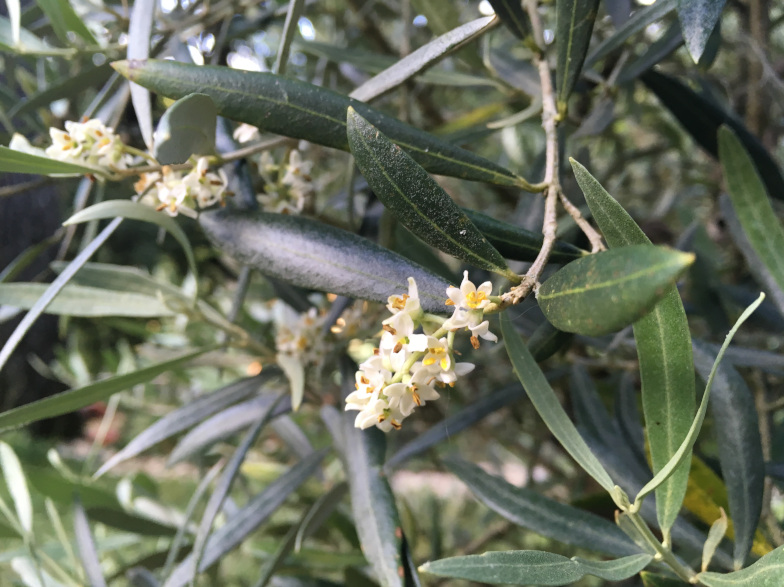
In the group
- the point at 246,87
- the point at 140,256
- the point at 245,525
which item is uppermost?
the point at 246,87

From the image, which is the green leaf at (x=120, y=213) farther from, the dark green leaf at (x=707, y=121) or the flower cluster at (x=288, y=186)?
the dark green leaf at (x=707, y=121)

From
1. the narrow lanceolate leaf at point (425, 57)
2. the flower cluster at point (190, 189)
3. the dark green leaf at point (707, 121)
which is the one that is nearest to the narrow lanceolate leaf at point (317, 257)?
the flower cluster at point (190, 189)

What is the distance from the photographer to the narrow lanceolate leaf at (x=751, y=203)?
1.65 ft

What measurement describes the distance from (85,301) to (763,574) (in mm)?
648

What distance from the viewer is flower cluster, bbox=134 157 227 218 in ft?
1.59

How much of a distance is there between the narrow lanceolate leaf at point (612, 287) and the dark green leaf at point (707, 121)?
1.44 ft

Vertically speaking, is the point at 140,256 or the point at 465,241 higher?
the point at 465,241

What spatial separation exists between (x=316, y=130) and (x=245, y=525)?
0.44 m

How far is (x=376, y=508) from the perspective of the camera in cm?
50

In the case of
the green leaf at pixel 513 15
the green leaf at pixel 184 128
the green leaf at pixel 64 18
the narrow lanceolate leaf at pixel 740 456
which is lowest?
the narrow lanceolate leaf at pixel 740 456

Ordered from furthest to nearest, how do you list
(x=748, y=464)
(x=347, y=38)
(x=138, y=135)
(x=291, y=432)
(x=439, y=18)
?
(x=347, y=38) → (x=138, y=135) → (x=291, y=432) → (x=439, y=18) → (x=748, y=464)

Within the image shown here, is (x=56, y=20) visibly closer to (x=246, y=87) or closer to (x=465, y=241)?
(x=246, y=87)

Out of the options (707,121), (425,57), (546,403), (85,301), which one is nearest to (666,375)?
(546,403)

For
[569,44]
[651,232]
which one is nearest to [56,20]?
[569,44]
